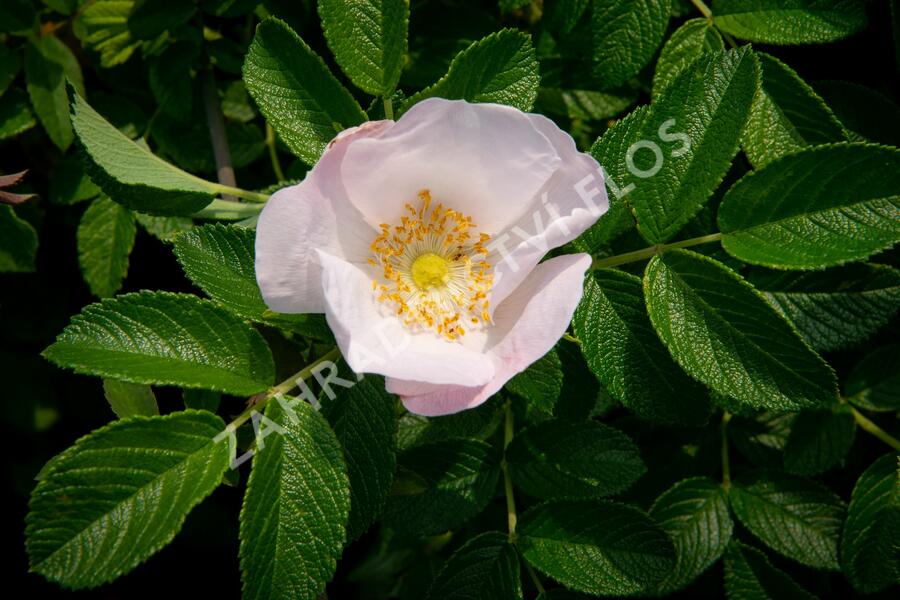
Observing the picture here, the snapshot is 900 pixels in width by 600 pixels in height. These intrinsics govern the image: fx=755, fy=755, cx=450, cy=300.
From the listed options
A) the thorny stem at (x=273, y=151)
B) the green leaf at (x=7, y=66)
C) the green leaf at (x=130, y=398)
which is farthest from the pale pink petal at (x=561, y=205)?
the green leaf at (x=7, y=66)

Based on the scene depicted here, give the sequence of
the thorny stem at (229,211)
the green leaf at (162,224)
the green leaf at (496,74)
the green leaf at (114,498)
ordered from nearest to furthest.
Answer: the green leaf at (114,498) → the green leaf at (496,74) → the thorny stem at (229,211) → the green leaf at (162,224)

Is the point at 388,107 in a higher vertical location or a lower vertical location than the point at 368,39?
lower

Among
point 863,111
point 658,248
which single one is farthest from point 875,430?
point 658,248

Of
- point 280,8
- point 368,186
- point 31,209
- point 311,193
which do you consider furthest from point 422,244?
point 31,209

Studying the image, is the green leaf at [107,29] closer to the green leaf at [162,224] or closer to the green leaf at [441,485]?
the green leaf at [162,224]

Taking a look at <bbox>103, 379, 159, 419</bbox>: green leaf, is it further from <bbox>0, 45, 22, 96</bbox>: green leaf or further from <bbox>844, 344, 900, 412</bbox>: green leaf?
<bbox>844, 344, 900, 412</bbox>: green leaf

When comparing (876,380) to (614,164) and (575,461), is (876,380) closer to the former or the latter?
(575,461)

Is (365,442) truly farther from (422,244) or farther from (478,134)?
(478,134)
